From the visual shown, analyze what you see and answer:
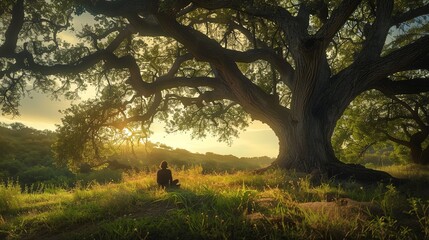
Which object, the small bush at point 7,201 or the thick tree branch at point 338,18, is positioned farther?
the thick tree branch at point 338,18

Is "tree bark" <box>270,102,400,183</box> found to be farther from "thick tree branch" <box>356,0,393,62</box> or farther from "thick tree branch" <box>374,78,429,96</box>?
"thick tree branch" <box>374,78,429,96</box>

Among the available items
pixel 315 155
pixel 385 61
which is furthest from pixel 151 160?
pixel 385 61

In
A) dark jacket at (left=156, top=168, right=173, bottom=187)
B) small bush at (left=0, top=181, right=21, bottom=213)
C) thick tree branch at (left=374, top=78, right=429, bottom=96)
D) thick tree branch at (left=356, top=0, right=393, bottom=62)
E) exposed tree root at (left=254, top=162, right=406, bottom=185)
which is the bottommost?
small bush at (left=0, top=181, right=21, bottom=213)

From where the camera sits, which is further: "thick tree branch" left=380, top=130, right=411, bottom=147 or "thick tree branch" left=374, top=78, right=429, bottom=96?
"thick tree branch" left=380, top=130, right=411, bottom=147

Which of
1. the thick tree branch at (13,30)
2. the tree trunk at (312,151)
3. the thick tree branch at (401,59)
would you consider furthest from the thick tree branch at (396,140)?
the thick tree branch at (13,30)

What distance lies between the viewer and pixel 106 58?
1450cm

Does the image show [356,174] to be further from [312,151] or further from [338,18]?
[338,18]

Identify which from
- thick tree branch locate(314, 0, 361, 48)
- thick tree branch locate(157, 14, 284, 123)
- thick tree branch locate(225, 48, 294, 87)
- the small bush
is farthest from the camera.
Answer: thick tree branch locate(225, 48, 294, 87)

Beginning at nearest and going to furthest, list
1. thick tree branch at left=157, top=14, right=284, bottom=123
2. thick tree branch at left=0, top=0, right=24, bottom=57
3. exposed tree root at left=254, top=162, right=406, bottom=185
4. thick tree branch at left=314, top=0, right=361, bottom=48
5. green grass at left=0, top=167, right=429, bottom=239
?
green grass at left=0, top=167, right=429, bottom=239 → thick tree branch at left=314, top=0, right=361, bottom=48 → exposed tree root at left=254, top=162, right=406, bottom=185 → thick tree branch at left=157, top=14, right=284, bottom=123 → thick tree branch at left=0, top=0, right=24, bottom=57

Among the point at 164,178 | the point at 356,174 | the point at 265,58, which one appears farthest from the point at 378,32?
the point at 164,178

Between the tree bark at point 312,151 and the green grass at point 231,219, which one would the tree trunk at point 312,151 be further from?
the green grass at point 231,219

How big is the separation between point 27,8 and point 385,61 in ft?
49.7

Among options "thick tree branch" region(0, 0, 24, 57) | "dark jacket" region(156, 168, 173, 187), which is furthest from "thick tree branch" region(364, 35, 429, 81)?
"thick tree branch" region(0, 0, 24, 57)

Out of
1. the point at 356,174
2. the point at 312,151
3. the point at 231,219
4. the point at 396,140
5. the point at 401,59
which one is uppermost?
the point at 401,59
